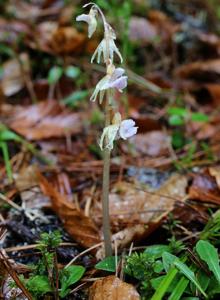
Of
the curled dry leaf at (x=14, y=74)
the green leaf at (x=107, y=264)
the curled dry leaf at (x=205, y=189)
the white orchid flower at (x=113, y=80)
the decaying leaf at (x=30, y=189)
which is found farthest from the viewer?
the curled dry leaf at (x=14, y=74)

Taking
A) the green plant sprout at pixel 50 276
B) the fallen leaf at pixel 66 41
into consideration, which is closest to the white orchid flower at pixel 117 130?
the green plant sprout at pixel 50 276

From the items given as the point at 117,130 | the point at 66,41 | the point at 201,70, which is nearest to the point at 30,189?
the point at 117,130

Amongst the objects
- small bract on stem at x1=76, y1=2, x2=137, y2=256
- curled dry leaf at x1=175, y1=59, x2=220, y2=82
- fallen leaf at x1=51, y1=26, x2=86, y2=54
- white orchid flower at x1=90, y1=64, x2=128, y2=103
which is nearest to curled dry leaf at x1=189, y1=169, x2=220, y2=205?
small bract on stem at x1=76, y1=2, x2=137, y2=256

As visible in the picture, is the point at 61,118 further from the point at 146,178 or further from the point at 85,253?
the point at 85,253

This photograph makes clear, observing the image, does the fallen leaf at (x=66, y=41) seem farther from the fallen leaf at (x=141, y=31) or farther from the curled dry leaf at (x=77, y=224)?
the curled dry leaf at (x=77, y=224)

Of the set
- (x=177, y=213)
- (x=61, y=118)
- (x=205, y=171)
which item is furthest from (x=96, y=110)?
(x=177, y=213)

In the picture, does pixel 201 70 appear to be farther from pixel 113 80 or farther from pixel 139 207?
pixel 113 80
